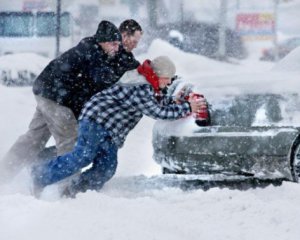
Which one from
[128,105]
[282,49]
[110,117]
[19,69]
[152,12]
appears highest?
[152,12]

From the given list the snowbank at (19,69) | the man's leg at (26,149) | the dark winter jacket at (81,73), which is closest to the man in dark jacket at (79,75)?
the dark winter jacket at (81,73)

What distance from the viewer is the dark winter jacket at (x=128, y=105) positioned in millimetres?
5527

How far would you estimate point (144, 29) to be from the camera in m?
35.4

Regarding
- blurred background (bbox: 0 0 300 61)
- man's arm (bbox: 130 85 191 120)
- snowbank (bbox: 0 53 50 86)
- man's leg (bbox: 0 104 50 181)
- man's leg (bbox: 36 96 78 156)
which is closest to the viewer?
man's arm (bbox: 130 85 191 120)

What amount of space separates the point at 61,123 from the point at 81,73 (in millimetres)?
487

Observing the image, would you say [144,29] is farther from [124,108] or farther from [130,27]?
[124,108]

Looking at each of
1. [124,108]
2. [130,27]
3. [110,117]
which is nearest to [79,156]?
[110,117]

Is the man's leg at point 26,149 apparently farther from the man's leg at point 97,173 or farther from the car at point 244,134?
the car at point 244,134

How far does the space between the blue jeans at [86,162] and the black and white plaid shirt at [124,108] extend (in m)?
0.07

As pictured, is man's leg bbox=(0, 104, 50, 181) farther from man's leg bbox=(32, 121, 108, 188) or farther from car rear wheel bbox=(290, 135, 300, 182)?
car rear wheel bbox=(290, 135, 300, 182)

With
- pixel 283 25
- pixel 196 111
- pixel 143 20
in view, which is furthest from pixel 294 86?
pixel 283 25

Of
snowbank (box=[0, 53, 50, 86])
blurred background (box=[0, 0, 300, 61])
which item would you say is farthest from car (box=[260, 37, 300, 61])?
snowbank (box=[0, 53, 50, 86])

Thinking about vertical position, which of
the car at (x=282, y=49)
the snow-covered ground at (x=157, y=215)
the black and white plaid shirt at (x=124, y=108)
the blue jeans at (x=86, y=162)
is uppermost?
the black and white plaid shirt at (x=124, y=108)

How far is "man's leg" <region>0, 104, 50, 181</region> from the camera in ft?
21.4
